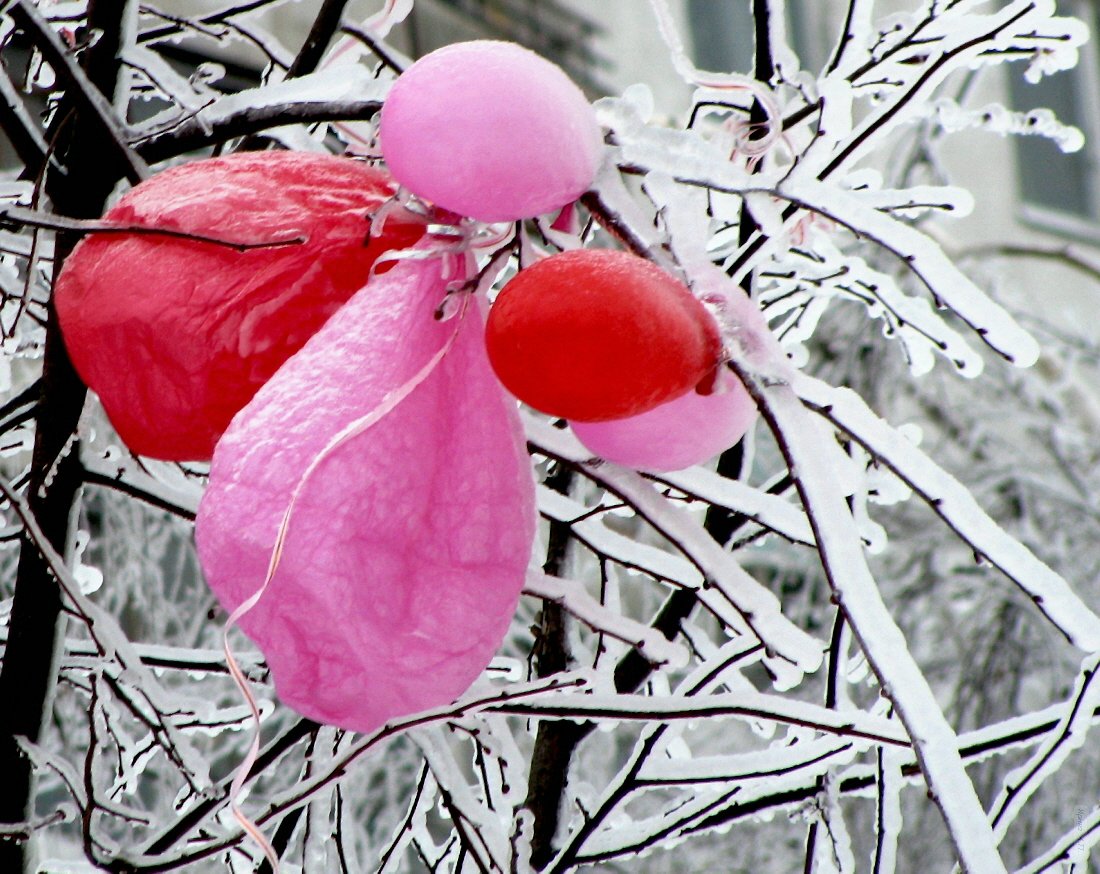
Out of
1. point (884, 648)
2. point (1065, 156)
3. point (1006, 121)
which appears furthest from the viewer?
point (1065, 156)

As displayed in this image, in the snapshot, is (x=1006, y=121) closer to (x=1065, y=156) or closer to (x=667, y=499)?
(x=667, y=499)

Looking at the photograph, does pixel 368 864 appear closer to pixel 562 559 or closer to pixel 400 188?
pixel 562 559

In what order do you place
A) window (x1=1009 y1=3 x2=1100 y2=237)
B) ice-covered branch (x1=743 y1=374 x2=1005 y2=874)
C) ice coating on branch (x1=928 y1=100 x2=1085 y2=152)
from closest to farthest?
ice-covered branch (x1=743 y1=374 x2=1005 y2=874)
ice coating on branch (x1=928 y1=100 x2=1085 y2=152)
window (x1=1009 y1=3 x2=1100 y2=237)

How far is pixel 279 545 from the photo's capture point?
187 millimetres

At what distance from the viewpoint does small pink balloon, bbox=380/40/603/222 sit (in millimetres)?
202

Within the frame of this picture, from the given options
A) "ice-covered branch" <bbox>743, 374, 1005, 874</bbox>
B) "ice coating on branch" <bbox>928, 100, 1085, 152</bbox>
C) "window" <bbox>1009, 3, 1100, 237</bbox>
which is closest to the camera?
"ice-covered branch" <bbox>743, 374, 1005, 874</bbox>

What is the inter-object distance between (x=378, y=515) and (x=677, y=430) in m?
0.06

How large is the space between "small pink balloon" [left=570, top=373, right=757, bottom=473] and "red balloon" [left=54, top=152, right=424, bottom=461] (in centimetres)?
6

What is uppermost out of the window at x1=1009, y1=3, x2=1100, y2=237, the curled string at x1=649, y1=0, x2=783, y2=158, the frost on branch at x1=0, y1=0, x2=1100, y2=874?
the curled string at x1=649, y1=0, x2=783, y2=158

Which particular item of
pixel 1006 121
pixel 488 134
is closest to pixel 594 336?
pixel 488 134

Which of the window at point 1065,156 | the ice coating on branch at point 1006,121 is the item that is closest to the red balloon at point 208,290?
the ice coating on branch at point 1006,121

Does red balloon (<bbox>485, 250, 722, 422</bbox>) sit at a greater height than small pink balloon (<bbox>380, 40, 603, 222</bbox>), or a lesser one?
lesser

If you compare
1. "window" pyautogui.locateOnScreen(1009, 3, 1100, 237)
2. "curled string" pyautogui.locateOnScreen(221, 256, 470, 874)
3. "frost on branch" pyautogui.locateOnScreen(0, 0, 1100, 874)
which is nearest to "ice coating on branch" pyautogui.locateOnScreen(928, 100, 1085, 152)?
"frost on branch" pyautogui.locateOnScreen(0, 0, 1100, 874)

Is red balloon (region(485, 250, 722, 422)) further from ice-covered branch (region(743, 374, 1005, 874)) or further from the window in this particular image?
the window
